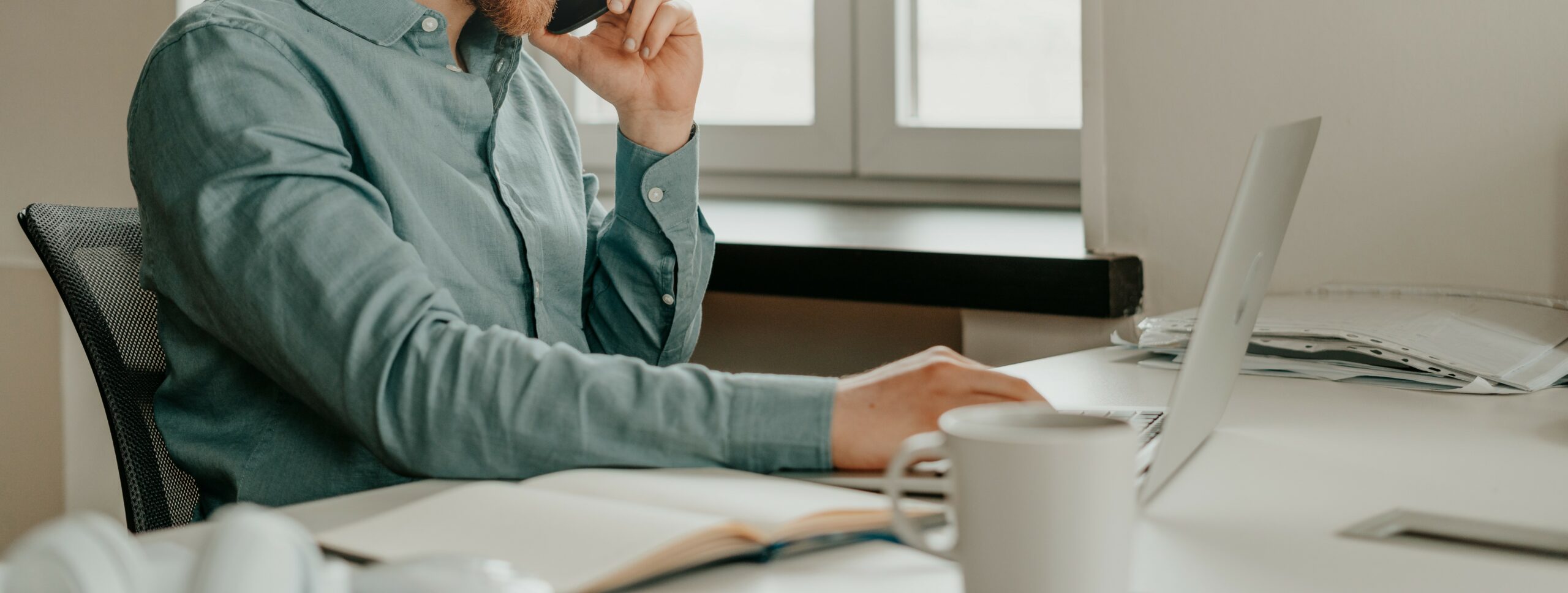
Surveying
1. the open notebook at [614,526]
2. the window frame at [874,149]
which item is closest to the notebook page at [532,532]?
the open notebook at [614,526]

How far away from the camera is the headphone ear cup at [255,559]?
334mm

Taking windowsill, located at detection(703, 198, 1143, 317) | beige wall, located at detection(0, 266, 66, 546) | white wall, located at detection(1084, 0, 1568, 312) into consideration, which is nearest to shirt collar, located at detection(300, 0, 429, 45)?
windowsill, located at detection(703, 198, 1143, 317)

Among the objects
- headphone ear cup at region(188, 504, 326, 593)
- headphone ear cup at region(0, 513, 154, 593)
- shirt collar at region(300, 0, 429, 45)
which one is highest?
shirt collar at region(300, 0, 429, 45)

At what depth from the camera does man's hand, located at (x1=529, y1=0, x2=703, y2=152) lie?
1225 millimetres

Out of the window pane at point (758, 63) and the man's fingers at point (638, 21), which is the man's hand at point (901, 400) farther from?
the window pane at point (758, 63)

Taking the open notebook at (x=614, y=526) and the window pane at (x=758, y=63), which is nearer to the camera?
the open notebook at (x=614, y=526)

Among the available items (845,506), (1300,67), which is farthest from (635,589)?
(1300,67)

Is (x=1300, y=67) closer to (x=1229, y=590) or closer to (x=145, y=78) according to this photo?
(x=1229, y=590)

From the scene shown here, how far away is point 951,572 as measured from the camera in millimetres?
571

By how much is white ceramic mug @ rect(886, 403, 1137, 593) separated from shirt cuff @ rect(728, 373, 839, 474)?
258 millimetres

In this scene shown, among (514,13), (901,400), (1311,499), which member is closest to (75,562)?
(901,400)

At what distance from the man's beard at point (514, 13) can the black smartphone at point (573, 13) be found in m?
0.08

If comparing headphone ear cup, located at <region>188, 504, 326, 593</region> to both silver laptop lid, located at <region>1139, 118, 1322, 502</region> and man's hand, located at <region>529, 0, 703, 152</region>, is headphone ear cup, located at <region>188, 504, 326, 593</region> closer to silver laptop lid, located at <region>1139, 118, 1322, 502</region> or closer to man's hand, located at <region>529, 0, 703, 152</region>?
silver laptop lid, located at <region>1139, 118, 1322, 502</region>

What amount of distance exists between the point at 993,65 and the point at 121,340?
130cm
